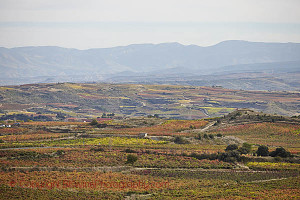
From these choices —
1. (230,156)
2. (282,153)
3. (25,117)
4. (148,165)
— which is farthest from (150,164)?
(25,117)

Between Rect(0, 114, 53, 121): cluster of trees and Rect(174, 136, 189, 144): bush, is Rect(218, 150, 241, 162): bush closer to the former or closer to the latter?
Rect(174, 136, 189, 144): bush

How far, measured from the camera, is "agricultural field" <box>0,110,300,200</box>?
49500 mm

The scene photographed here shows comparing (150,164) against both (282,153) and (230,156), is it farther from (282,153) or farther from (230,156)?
(282,153)

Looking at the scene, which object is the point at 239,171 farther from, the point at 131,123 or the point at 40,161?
the point at 131,123

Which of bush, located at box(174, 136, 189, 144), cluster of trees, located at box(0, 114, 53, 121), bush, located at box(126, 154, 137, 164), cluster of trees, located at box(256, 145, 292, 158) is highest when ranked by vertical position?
bush, located at box(126, 154, 137, 164)

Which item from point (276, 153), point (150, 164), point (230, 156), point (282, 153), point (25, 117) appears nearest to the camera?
point (150, 164)

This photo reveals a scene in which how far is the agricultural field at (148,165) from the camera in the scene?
49.5 metres

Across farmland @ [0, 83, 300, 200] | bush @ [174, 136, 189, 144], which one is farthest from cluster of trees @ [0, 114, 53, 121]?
bush @ [174, 136, 189, 144]

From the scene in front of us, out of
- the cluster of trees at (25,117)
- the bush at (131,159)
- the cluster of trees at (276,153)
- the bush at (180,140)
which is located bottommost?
the cluster of trees at (25,117)

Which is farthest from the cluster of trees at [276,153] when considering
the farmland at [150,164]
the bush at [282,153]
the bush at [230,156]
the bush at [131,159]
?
the bush at [131,159]

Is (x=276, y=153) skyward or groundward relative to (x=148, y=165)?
groundward

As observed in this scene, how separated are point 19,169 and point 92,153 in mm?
16286

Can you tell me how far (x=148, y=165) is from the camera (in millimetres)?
65000

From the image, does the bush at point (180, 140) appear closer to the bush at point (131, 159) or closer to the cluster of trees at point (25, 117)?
the bush at point (131, 159)
